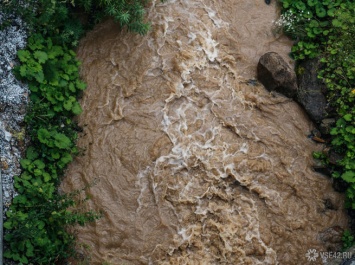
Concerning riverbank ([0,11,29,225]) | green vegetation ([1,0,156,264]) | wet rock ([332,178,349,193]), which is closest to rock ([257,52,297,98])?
wet rock ([332,178,349,193])

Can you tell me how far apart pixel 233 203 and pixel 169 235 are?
2.99 ft

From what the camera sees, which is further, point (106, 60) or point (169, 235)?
point (106, 60)

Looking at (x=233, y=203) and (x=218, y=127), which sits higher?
(x=218, y=127)

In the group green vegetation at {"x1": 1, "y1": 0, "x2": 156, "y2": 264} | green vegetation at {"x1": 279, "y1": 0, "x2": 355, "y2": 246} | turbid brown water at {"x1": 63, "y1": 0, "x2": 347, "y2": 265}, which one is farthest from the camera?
green vegetation at {"x1": 279, "y1": 0, "x2": 355, "y2": 246}

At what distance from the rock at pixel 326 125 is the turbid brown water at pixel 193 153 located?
230 millimetres

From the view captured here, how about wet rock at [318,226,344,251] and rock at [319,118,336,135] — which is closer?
wet rock at [318,226,344,251]

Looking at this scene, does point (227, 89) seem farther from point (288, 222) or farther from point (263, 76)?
point (288, 222)

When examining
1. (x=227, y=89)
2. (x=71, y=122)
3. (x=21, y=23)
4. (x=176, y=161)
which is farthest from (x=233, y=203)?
(x=21, y=23)

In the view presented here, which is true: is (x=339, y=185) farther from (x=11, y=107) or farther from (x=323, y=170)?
(x=11, y=107)

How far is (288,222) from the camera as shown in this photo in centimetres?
707

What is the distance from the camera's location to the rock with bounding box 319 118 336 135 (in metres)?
7.26

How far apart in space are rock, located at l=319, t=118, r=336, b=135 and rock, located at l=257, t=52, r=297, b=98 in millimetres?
541

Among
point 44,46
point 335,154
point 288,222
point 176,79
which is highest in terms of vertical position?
point 44,46

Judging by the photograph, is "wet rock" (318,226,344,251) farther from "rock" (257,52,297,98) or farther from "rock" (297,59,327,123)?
"rock" (257,52,297,98)
